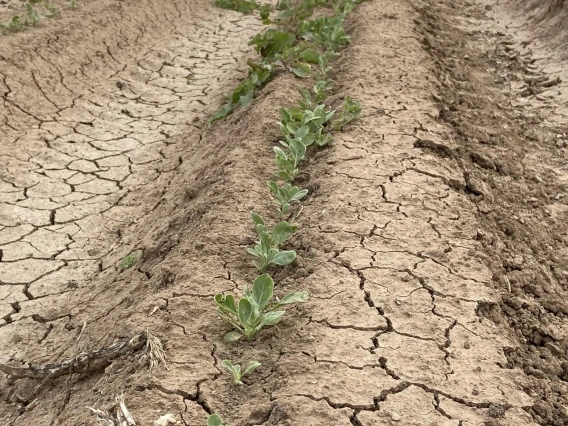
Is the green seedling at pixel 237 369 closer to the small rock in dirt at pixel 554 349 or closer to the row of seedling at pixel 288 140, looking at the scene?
the row of seedling at pixel 288 140

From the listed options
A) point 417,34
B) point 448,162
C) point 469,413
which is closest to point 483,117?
point 448,162

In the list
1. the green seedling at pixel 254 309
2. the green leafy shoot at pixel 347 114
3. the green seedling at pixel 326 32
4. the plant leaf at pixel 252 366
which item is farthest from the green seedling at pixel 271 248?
the green seedling at pixel 326 32

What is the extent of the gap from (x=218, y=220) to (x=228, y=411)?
129cm

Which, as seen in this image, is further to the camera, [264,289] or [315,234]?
[315,234]

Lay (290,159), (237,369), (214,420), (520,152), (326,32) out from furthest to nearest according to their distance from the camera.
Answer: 1. (326,32)
2. (520,152)
3. (290,159)
4. (237,369)
5. (214,420)

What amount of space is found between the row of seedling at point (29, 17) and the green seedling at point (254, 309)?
186 inches

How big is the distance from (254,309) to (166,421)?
1.87 ft

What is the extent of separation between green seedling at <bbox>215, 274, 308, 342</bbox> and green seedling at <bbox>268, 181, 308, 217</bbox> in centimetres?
86

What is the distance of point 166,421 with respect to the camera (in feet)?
7.66

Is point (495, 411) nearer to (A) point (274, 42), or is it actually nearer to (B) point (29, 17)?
(A) point (274, 42)

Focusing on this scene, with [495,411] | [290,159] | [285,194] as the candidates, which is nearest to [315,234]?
[285,194]

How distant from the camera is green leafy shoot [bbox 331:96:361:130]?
4445 mm

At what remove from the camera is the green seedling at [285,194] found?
3615 mm

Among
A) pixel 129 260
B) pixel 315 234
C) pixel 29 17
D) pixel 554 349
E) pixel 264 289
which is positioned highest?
pixel 264 289
